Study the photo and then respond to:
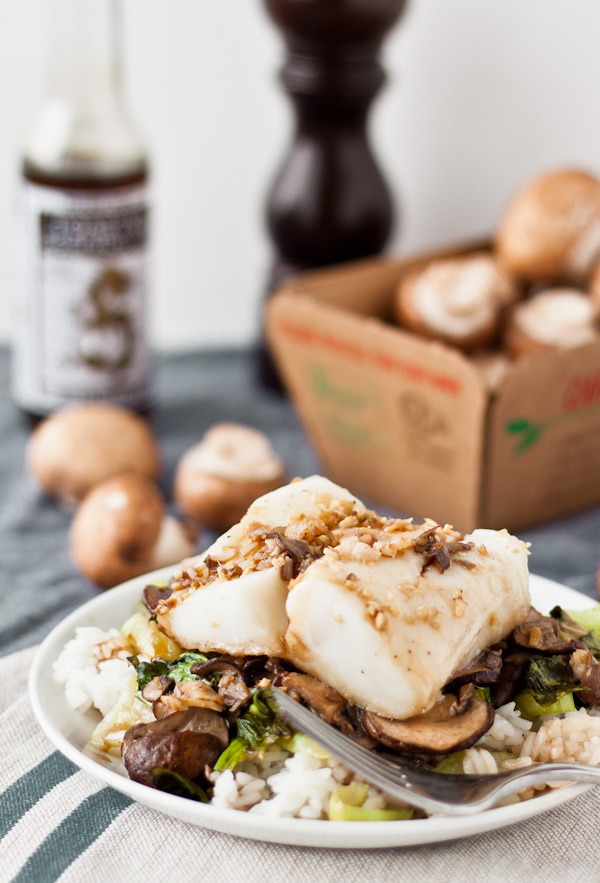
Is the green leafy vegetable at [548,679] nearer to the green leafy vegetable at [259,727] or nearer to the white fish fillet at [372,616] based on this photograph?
the white fish fillet at [372,616]

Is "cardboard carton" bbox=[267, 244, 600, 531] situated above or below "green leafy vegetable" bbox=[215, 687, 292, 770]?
below

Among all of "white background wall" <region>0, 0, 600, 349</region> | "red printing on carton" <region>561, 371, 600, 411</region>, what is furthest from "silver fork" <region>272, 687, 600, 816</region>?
"white background wall" <region>0, 0, 600, 349</region>

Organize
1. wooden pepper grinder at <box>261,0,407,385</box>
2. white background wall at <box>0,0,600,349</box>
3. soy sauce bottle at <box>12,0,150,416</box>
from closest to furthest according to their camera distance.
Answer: soy sauce bottle at <box>12,0,150,416</box> → wooden pepper grinder at <box>261,0,407,385</box> → white background wall at <box>0,0,600,349</box>

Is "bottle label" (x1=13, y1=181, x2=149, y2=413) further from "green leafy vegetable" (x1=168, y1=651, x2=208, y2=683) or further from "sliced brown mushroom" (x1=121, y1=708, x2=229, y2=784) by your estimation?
"sliced brown mushroom" (x1=121, y1=708, x2=229, y2=784)

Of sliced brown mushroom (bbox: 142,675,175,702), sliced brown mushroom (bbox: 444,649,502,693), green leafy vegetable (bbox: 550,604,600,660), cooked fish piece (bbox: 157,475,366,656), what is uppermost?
cooked fish piece (bbox: 157,475,366,656)

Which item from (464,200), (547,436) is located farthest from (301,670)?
(464,200)

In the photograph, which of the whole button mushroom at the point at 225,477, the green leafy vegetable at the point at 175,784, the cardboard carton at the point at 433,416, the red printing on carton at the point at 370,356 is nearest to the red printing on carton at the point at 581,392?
the cardboard carton at the point at 433,416

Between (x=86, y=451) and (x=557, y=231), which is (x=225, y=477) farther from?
(x=557, y=231)
